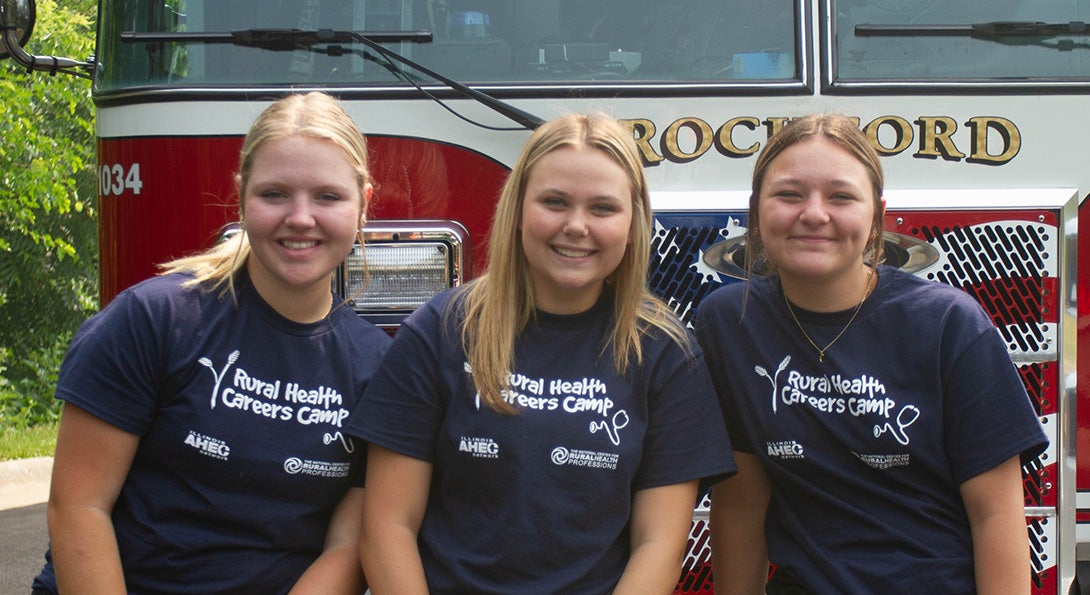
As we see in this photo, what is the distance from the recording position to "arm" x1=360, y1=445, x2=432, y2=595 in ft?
7.22

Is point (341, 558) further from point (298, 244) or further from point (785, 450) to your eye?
point (785, 450)

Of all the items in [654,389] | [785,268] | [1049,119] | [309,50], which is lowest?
[654,389]

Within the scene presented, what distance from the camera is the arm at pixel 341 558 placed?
228 centimetres

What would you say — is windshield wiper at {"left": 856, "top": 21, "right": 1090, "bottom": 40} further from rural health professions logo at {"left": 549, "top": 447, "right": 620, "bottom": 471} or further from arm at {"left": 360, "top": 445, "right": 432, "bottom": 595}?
arm at {"left": 360, "top": 445, "right": 432, "bottom": 595}

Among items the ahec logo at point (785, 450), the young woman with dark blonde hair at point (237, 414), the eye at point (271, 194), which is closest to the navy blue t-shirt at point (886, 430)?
the ahec logo at point (785, 450)

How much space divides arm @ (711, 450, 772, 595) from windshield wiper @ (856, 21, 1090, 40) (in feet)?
4.04

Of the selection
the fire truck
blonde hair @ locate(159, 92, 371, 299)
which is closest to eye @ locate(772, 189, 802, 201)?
the fire truck

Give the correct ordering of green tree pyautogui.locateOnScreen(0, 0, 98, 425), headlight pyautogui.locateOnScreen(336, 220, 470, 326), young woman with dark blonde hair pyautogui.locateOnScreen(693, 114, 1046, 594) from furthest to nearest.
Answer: green tree pyautogui.locateOnScreen(0, 0, 98, 425), headlight pyautogui.locateOnScreen(336, 220, 470, 326), young woman with dark blonde hair pyautogui.locateOnScreen(693, 114, 1046, 594)

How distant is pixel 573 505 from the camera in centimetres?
222

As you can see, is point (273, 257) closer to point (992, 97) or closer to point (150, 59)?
point (150, 59)

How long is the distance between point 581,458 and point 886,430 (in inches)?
23.6

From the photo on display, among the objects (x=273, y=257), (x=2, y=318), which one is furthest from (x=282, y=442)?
(x=2, y=318)

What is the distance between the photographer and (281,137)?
232cm

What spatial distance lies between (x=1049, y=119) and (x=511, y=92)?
1.35 metres
